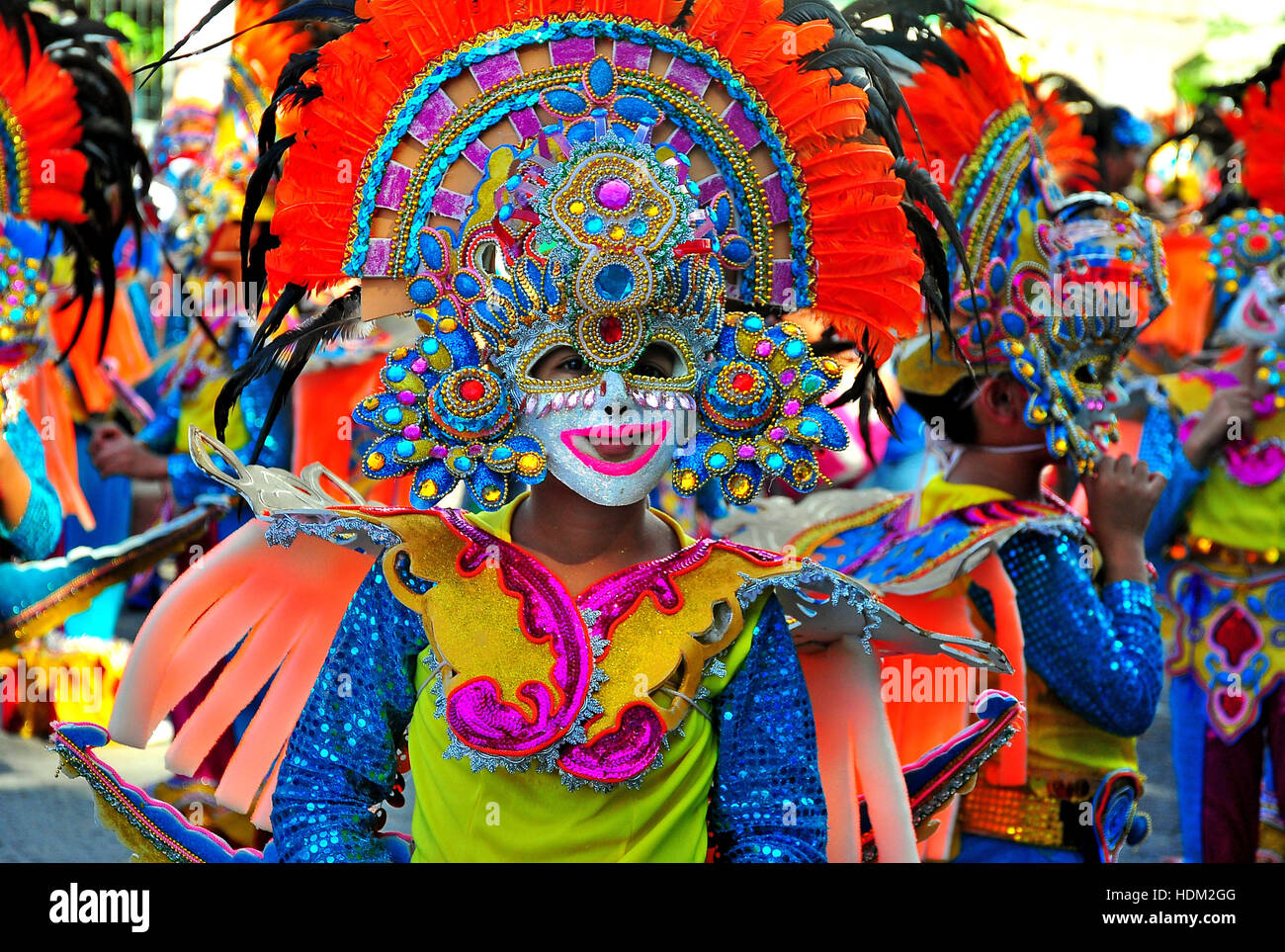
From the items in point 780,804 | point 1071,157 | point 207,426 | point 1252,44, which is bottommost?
point 780,804

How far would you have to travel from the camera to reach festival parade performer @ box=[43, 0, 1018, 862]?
219cm

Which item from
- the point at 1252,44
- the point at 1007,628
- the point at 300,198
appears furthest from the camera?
the point at 1252,44

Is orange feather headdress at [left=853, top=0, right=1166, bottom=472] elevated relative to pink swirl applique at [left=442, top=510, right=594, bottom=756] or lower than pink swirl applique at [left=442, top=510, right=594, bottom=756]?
elevated

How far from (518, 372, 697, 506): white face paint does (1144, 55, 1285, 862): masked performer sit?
2642 mm

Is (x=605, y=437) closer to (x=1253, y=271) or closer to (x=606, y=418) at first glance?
(x=606, y=418)

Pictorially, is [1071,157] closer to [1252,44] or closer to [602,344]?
[602,344]

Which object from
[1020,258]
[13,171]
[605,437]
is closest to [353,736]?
[605,437]

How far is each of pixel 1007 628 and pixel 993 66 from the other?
1328 mm

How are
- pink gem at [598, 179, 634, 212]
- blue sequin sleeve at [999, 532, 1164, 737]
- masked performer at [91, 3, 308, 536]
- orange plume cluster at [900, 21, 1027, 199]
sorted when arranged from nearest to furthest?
pink gem at [598, 179, 634, 212], blue sequin sleeve at [999, 532, 1164, 737], orange plume cluster at [900, 21, 1027, 199], masked performer at [91, 3, 308, 536]

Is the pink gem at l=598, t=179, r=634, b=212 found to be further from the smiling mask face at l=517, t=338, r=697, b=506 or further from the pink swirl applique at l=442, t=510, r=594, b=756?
the pink swirl applique at l=442, t=510, r=594, b=756

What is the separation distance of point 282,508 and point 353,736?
392mm

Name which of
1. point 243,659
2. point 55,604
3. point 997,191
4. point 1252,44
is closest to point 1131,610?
point 997,191

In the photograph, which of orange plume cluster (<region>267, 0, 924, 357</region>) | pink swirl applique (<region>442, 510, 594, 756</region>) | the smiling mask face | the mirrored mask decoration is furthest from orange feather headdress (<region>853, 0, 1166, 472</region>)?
pink swirl applique (<region>442, 510, 594, 756</region>)

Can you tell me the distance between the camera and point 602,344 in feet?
7.16
